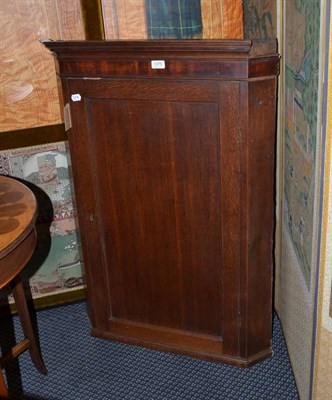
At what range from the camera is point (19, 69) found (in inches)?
117

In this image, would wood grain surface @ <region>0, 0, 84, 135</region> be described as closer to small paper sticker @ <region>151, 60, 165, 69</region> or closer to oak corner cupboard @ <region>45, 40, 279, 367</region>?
oak corner cupboard @ <region>45, 40, 279, 367</region>

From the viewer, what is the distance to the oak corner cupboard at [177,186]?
235 cm

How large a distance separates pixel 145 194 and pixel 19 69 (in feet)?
3.16

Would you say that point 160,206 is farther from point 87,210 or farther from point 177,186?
point 87,210

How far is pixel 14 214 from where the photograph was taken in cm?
220

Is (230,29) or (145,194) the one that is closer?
(145,194)

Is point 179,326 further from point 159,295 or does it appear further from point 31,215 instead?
point 31,215

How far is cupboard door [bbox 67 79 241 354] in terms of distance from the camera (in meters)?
2.46

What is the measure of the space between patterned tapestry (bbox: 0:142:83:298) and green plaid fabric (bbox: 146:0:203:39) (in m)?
0.81

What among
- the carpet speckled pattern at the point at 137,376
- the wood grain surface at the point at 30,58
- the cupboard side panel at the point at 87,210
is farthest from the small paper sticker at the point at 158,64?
the carpet speckled pattern at the point at 137,376

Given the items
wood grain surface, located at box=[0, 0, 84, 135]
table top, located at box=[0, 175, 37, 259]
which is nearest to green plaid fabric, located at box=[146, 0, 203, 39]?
wood grain surface, located at box=[0, 0, 84, 135]

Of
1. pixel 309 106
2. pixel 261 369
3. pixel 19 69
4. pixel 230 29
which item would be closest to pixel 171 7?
pixel 230 29

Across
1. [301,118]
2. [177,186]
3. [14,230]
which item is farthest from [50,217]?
[301,118]

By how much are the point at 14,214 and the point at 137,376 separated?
3.78 feet
